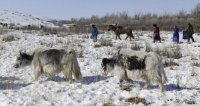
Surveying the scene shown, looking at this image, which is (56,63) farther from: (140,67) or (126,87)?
(140,67)

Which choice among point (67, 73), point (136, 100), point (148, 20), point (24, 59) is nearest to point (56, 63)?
point (67, 73)

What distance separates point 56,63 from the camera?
1221 centimetres

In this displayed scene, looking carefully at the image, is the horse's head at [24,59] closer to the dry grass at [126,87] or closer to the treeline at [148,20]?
the dry grass at [126,87]

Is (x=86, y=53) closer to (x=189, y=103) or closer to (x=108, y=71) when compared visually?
(x=108, y=71)

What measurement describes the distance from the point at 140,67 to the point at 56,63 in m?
2.58

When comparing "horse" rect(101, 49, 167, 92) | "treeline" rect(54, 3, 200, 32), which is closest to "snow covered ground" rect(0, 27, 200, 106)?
"horse" rect(101, 49, 167, 92)

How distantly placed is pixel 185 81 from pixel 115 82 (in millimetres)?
2211

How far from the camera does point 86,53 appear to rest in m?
19.8

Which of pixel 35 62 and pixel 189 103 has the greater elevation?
pixel 35 62

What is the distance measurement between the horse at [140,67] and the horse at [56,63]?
1.24 m

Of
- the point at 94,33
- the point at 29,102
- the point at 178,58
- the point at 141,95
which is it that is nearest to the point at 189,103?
the point at 141,95

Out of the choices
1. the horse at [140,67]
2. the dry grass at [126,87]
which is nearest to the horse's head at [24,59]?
the horse at [140,67]

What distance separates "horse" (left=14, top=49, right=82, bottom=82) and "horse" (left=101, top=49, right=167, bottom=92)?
4.06 ft

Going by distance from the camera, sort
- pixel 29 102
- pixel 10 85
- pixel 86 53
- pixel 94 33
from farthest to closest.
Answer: pixel 94 33 < pixel 86 53 < pixel 10 85 < pixel 29 102
